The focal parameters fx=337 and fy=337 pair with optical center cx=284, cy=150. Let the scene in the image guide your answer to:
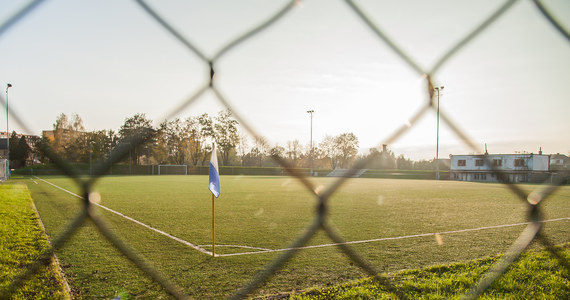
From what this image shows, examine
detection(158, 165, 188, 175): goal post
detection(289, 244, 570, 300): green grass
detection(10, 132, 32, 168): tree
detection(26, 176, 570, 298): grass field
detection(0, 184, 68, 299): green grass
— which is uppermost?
detection(10, 132, 32, 168): tree

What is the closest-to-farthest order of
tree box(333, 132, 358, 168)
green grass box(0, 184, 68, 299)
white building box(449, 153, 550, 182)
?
tree box(333, 132, 358, 168) → green grass box(0, 184, 68, 299) → white building box(449, 153, 550, 182)

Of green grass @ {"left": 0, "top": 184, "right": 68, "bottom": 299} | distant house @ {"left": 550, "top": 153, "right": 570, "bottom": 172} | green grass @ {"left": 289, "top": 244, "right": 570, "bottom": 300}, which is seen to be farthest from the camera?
distant house @ {"left": 550, "top": 153, "right": 570, "bottom": 172}

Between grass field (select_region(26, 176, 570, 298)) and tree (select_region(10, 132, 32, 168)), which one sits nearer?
Result: tree (select_region(10, 132, 32, 168))

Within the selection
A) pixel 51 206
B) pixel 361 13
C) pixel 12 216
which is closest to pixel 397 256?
pixel 361 13

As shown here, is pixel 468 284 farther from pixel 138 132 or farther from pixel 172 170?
pixel 172 170

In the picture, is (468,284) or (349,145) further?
(468,284)

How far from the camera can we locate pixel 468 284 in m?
2.85

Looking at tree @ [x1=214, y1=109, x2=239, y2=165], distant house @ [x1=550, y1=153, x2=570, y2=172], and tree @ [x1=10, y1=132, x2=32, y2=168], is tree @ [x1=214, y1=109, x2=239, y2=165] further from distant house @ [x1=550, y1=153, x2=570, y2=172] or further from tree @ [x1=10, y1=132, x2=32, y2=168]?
distant house @ [x1=550, y1=153, x2=570, y2=172]

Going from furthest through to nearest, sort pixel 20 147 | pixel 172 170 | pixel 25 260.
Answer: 1. pixel 172 170
2. pixel 25 260
3. pixel 20 147

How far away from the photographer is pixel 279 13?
1096 mm

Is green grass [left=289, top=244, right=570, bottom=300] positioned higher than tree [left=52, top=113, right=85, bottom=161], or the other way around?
tree [left=52, top=113, right=85, bottom=161]

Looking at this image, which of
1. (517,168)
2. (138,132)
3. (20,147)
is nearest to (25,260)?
(20,147)

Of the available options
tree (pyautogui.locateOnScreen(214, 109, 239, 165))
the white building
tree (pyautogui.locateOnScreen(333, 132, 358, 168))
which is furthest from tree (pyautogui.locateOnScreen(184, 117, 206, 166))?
the white building

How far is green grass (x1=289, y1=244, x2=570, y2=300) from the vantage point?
2467mm
